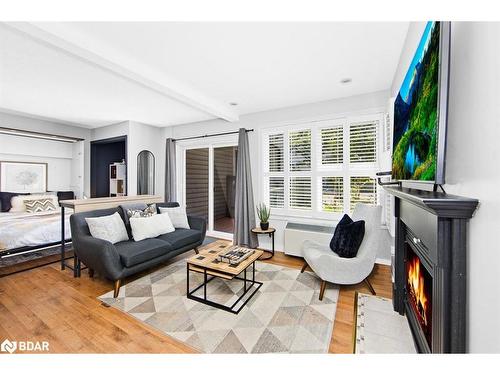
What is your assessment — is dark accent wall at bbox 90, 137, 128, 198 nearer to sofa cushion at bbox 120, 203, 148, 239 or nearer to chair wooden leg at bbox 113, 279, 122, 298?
sofa cushion at bbox 120, 203, 148, 239

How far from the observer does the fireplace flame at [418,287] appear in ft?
4.46

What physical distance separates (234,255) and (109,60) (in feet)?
7.33

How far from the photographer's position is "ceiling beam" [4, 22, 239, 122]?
1.62 meters

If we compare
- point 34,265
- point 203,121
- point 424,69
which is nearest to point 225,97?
point 203,121

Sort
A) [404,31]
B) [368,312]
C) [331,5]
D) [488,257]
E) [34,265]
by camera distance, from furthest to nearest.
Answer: [34,265] < [368,312] < [404,31] < [331,5] < [488,257]

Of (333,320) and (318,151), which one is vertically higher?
(318,151)

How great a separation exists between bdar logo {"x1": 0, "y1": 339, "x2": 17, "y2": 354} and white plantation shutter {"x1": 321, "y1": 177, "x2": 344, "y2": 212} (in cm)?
353

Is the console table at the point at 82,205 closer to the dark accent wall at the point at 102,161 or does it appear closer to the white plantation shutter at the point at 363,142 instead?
the dark accent wall at the point at 102,161

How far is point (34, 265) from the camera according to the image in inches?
121

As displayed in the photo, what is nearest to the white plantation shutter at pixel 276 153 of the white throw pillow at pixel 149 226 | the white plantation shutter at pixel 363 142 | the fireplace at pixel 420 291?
the white plantation shutter at pixel 363 142

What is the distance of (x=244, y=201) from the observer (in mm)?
3840

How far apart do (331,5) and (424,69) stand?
59cm
